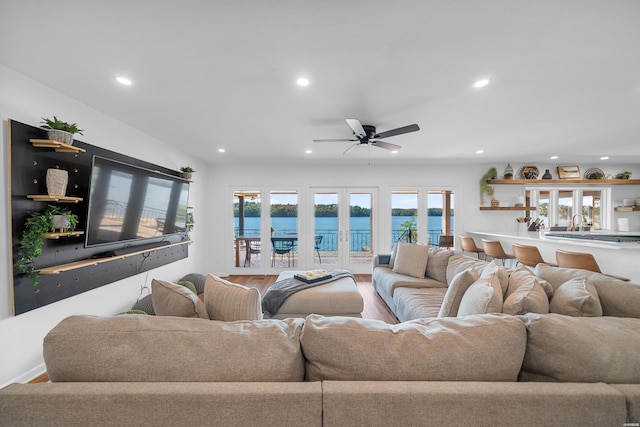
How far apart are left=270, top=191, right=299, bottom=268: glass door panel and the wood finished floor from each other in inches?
28.9

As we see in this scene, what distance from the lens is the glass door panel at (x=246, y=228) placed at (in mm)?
5770

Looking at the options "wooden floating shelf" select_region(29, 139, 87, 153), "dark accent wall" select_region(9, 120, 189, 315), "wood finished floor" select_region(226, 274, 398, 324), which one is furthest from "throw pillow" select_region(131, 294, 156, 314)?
"wooden floating shelf" select_region(29, 139, 87, 153)

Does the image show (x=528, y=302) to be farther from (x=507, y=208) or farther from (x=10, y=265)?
(x=507, y=208)

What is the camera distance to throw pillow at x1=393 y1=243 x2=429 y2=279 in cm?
363

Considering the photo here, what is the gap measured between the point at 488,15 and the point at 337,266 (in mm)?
4948

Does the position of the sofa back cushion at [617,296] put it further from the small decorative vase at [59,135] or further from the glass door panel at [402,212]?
the glass door panel at [402,212]

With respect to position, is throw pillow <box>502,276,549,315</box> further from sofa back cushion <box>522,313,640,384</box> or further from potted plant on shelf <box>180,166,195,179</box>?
potted plant on shelf <box>180,166,195,179</box>

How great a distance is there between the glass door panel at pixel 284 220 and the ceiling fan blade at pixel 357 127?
296 centimetres

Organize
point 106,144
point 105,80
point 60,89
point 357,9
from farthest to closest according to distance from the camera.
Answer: point 106,144 < point 60,89 < point 105,80 < point 357,9

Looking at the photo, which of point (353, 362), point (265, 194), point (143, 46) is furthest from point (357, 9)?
point (265, 194)

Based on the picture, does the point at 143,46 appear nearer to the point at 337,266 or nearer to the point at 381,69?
the point at 381,69

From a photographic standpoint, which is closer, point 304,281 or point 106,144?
point 106,144

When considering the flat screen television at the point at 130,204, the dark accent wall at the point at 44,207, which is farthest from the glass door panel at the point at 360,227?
the dark accent wall at the point at 44,207

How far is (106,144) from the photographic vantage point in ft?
9.68
